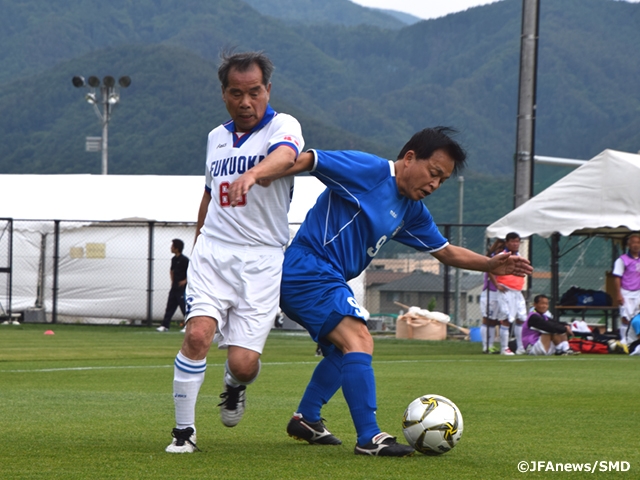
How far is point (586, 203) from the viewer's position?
699 inches

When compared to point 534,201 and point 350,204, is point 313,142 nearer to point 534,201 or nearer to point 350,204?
point 534,201

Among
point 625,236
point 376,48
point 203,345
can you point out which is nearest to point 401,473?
point 203,345

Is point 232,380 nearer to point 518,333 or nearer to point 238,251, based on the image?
point 238,251

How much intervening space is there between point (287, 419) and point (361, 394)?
193cm

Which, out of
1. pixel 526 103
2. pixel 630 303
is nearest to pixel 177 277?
pixel 526 103

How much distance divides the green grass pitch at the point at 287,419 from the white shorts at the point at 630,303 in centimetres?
271

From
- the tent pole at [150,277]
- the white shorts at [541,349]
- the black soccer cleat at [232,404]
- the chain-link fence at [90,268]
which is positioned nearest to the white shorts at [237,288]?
the black soccer cleat at [232,404]

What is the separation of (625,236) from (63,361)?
12223 millimetres

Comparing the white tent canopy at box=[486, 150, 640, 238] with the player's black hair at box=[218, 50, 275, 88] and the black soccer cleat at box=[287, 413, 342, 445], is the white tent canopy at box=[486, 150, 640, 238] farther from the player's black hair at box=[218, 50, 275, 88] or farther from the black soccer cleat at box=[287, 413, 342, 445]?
the player's black hair at box=[218, 50, 275, 88]

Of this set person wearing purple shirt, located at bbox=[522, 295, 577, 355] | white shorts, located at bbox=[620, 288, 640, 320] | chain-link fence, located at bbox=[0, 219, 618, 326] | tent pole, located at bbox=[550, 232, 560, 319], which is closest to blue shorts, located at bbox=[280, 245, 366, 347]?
person wearing purple shirt, located at bbox=[522, 295, 577, 355]

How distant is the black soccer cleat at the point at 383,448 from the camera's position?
524 cm

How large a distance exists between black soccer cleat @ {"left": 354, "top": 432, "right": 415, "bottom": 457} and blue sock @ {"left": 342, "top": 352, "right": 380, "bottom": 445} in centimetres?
3

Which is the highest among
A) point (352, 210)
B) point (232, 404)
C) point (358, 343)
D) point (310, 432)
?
point (352, 210)

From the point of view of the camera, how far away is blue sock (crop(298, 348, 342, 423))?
5879 mm
